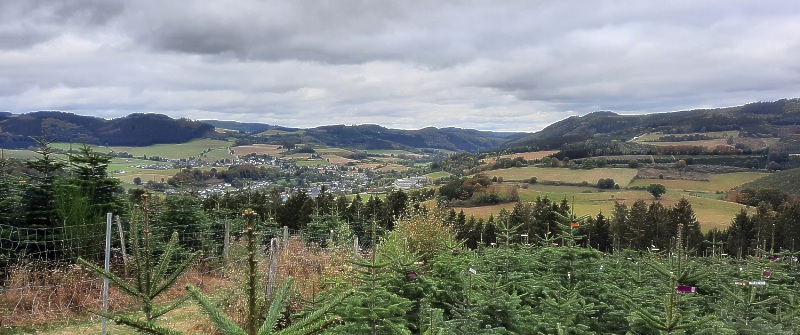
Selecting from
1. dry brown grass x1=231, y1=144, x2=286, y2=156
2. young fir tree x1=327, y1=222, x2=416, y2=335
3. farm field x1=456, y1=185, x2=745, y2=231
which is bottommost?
farm field x1=456, y1=185, x2=745, y2=231

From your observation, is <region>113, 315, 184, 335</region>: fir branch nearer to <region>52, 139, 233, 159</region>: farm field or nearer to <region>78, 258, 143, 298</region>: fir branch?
<region>78, 258, 143, 298</region>: fir branch

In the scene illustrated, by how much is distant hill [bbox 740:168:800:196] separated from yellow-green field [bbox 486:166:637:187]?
1420cm

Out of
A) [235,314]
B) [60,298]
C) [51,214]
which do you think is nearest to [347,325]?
[235,314]

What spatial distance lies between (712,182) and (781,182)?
843cm

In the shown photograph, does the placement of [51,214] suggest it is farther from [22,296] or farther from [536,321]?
[536,321]

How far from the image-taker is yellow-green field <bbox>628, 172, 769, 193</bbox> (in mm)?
57188

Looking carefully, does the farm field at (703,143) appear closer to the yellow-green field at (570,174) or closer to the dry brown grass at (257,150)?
the yellow-green field at (570,174)

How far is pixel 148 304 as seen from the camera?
236 cm

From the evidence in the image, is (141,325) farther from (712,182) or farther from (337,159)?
(337,159)

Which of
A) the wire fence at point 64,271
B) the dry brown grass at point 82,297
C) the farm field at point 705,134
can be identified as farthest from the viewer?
the farm field at point 705,134

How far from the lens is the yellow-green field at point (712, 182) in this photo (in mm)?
57188

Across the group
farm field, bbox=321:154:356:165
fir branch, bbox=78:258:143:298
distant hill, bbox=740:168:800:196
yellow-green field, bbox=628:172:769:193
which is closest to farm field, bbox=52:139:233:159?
farm field, bbox=321:154:356:165

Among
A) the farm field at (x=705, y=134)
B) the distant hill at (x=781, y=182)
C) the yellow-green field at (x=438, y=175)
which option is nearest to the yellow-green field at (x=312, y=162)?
the yellow-green field at (x=438, y=175)

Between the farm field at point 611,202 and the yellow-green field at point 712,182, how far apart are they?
362 centimetres
